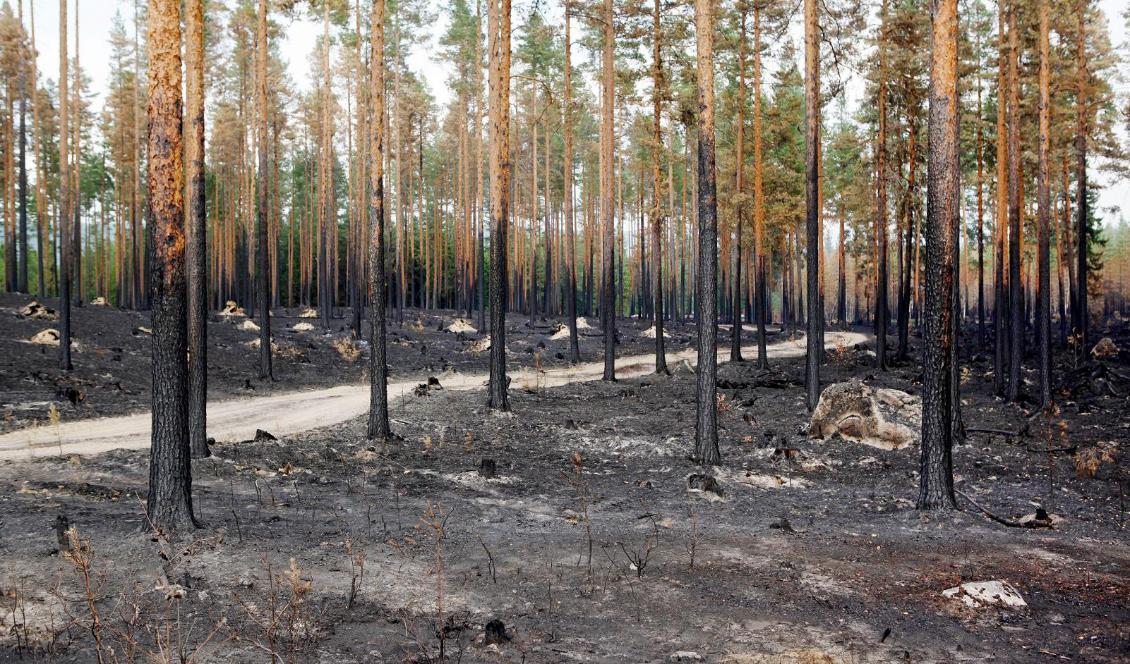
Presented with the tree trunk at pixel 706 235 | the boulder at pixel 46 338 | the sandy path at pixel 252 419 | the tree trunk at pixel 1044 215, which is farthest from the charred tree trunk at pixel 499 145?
the boulder at pixel 46 338

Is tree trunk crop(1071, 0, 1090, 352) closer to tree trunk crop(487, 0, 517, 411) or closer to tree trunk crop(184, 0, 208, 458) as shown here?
tree trunk crop(487, 0, 517, 411)

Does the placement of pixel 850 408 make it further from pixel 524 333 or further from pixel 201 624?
pixel 524 333

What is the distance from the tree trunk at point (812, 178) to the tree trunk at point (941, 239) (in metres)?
5.91

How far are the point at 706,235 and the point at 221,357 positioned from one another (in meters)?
18.2

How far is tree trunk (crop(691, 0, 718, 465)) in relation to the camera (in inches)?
429

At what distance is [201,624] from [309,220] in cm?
4664

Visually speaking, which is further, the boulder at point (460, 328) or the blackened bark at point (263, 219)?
the boulder at point (460, 328)

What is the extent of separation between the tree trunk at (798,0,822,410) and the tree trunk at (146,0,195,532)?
12.1 metres

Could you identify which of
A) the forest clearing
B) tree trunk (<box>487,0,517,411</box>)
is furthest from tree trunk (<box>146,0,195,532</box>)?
tree trunk (<box>487,0,517,411</box>)

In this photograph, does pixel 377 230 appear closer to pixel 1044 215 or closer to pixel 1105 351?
pixel 1044 215

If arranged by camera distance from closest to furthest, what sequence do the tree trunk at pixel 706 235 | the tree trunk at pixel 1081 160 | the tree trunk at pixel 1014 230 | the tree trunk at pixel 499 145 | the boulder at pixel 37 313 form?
the tree trunk at pixel 706 235 < the tree trunk at pixel 499 145 < the tree trunk at pixel 1014 230 < the tree trunk at pixel 1081 160 < the boulder at pixel 37 313

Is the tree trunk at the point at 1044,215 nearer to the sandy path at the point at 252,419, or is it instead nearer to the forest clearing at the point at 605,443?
the forest clearing at the point at 605,443

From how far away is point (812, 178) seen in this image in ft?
50.3

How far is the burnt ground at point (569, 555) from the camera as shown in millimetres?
4996
